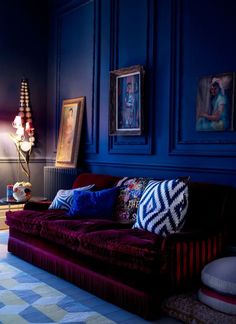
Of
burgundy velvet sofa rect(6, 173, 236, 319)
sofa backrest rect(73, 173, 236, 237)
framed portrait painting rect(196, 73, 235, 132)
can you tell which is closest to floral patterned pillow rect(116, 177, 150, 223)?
burgundy velvet sofa rect(6, 173, 236, 319)

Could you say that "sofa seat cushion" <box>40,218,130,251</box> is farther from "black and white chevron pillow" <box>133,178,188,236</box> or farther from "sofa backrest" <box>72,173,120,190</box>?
"sofa backrest" <box>72,173,120,190</box>

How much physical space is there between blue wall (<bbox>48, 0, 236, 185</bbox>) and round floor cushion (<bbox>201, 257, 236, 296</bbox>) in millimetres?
754

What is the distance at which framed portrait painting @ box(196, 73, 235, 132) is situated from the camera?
117 inches

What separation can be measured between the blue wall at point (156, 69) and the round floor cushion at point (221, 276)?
75cm

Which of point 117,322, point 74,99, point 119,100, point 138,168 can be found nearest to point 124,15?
point 119,100

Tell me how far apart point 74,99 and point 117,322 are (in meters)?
2.86

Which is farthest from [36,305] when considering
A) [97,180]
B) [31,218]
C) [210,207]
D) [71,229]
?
[97,180]

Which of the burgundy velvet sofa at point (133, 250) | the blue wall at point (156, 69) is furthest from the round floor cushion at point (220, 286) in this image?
the blue wall at point (156, 69)

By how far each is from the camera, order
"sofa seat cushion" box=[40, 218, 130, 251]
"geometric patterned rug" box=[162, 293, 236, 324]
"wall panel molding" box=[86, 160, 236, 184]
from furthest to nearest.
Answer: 1. "wall panel molding" box=[86, 160, 236, 184]
2. "sofa seat cushion" box=[40, 218, 130, 251]
3. "geometric patterned rug" box=[162, 293, 236, 324]

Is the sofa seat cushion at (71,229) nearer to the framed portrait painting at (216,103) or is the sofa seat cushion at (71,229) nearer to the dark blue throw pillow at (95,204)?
the dark blue throw pillow at (95,204)

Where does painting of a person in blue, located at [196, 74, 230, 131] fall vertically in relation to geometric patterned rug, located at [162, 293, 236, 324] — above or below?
above

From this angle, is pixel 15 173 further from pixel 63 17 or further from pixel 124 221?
pixel 124 221

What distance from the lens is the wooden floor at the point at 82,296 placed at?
2.34 metres

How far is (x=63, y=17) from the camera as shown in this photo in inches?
194
